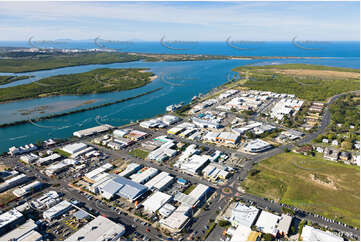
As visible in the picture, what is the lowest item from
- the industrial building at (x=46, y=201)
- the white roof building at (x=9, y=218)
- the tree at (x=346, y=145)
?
the white roof building at (x=9, y=218)

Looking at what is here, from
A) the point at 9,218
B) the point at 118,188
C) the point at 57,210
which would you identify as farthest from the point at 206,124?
the point at 9,218

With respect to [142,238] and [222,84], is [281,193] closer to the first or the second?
[142,238]

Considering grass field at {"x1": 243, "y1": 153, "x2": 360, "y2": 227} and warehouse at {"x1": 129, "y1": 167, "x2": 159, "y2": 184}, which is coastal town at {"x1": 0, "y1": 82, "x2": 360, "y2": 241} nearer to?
warehouse at {"x1": 129, "y1": 167, "x2": 159, "y2": 184}

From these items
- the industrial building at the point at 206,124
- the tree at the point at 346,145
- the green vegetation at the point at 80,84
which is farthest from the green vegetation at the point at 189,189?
the green vegetation at the point at 80,84

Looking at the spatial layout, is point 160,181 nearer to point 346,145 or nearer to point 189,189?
point 189,189

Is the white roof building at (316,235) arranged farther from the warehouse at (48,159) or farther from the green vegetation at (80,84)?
the green vegetation at (80,84)

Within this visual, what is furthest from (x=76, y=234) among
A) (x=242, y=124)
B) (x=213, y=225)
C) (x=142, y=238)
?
(x=242, y=124)
